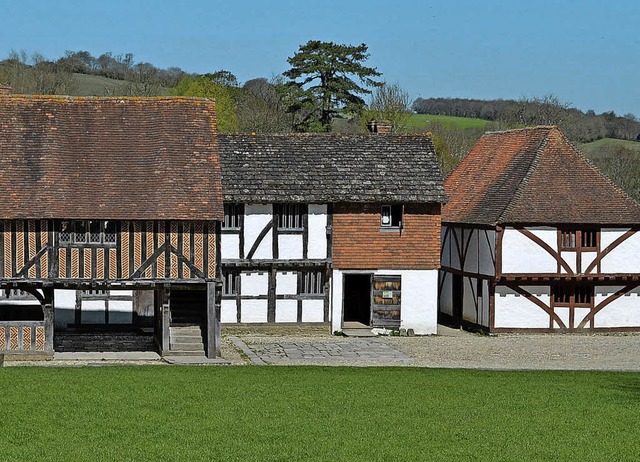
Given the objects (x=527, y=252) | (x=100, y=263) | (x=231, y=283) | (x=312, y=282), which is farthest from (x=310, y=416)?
(x=527, y=252)

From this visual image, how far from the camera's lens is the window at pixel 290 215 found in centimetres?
3022

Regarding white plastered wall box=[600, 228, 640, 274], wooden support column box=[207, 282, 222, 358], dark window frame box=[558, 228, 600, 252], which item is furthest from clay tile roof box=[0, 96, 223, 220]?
white plastered wall box=[600, 228, 640, 274]

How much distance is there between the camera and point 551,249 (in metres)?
31.6

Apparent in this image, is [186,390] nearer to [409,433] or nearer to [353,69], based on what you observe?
[409,433]

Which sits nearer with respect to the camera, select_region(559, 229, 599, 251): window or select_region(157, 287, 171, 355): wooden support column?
select_region(157, 287, 171, 355): wooden support column

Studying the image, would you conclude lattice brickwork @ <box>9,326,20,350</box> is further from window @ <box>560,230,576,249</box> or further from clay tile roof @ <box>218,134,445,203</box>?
window @ <box>560,230,576,249</box>

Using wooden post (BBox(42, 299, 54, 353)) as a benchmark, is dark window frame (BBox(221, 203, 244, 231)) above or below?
above

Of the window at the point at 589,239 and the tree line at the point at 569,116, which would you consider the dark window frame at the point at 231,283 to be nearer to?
the window at the point at 589,239

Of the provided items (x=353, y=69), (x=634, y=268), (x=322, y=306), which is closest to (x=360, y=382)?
(x=322, y=306)

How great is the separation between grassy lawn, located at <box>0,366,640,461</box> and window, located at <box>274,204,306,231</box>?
341 inches

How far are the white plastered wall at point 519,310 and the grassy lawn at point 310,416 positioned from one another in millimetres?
9580

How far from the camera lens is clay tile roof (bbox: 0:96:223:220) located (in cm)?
2469

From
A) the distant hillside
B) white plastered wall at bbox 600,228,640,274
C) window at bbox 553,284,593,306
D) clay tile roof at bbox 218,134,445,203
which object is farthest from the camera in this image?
the distant hillside

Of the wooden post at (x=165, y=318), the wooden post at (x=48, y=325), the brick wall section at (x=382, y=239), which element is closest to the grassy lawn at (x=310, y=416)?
the wooden post at (x=48, y=325)
